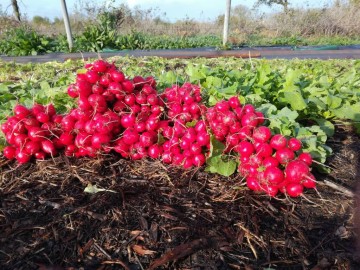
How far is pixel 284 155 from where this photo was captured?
1614 millimetres

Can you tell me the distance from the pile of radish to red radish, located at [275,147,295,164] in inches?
1.3

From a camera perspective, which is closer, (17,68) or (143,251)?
(143,251)

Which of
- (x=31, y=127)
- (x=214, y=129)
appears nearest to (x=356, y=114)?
(x=214, y=129)

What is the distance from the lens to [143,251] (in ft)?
4.23

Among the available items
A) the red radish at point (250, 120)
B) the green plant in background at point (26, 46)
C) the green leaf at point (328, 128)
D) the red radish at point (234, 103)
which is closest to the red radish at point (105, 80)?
the red radish at point (234, 103)

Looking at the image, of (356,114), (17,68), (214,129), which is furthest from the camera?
(17,68)

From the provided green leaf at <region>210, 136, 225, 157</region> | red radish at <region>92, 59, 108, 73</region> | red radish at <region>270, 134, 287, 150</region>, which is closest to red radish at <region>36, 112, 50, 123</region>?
red radish at <region>92, 59, 108, 73</region>

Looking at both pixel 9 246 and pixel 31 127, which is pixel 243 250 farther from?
pixel 31 127

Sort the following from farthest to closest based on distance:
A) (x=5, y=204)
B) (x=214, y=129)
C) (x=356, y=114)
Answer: (x=356, y=114) → (x=214, y=129) → (x=5, y=204)

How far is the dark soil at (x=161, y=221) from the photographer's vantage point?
1269 millimetres

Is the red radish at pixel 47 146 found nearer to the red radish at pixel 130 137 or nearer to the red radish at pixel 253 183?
the red radish at pixel 130 137

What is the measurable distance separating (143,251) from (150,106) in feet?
3.55

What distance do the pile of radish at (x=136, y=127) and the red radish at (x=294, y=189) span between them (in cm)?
14

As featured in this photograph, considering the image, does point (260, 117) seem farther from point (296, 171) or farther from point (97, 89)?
point (97, 89)
